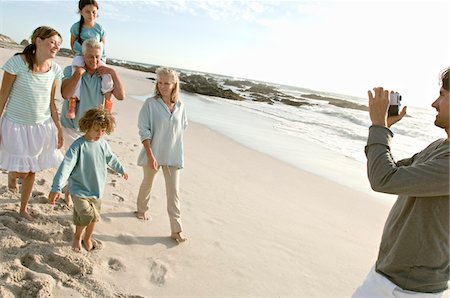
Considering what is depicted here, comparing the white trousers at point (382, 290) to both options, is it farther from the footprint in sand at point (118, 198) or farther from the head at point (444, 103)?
the footprint in sand at point (118, 198)

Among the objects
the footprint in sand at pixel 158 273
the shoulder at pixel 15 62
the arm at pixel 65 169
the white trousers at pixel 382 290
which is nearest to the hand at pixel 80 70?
the shoulder at pixel 15 62

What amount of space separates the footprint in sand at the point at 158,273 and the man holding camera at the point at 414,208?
1.97 m

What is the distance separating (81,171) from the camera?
3375 mm

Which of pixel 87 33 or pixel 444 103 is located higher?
pixel 87 33

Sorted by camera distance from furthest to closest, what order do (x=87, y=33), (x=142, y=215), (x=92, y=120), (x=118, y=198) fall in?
(x=118, y=198) < (x=142, y=215) < (x=87, y=33) < (x=92, y=120)

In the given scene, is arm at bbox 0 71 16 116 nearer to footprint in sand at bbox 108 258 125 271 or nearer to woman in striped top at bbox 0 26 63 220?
woman in striped top at bbox 0 26 63 220

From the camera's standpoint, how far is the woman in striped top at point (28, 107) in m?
3.50

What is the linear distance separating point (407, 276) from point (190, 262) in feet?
7.62

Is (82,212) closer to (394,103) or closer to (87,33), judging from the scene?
(87,33)

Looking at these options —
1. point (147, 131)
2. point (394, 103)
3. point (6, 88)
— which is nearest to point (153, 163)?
point (147, 131)

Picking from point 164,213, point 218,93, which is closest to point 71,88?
point 164,213

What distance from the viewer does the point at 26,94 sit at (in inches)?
140

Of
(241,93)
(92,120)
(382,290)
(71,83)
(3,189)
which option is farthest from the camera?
(241,93)

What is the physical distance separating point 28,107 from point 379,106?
3.14 meters
